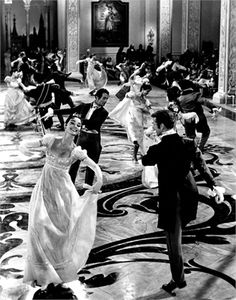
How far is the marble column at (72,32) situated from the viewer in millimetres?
25375

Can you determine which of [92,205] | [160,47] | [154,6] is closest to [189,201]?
[92,205]

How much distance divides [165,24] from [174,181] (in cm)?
2258

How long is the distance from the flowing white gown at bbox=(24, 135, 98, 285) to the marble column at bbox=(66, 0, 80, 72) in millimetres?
20601

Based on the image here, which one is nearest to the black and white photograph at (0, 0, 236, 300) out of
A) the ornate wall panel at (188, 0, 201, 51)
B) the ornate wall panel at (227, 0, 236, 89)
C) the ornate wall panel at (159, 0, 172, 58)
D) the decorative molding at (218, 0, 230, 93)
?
the ornate wall panel at (227, 0, 236, 89)

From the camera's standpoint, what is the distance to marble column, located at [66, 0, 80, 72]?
83.3ft

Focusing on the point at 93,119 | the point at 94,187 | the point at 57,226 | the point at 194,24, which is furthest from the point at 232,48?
the point at 57,226

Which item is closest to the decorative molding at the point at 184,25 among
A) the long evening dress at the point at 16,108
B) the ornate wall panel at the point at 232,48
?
the ornate wall panel at the point at 232,48

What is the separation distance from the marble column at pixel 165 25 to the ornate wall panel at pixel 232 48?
10.5m

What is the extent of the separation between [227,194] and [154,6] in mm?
21840

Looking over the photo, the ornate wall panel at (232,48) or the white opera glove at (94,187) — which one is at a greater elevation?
the ornate wall panel at (232,48)

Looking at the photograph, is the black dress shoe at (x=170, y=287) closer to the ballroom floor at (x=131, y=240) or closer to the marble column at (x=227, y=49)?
the ballroom floor at (x=131, y=240)

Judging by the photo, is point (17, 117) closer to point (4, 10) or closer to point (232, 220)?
point (232, 220)

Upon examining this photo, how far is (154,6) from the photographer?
2898cm

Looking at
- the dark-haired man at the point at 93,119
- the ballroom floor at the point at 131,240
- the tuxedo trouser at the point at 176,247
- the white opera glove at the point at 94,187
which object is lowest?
the ballroom floor at the point at 131,240
